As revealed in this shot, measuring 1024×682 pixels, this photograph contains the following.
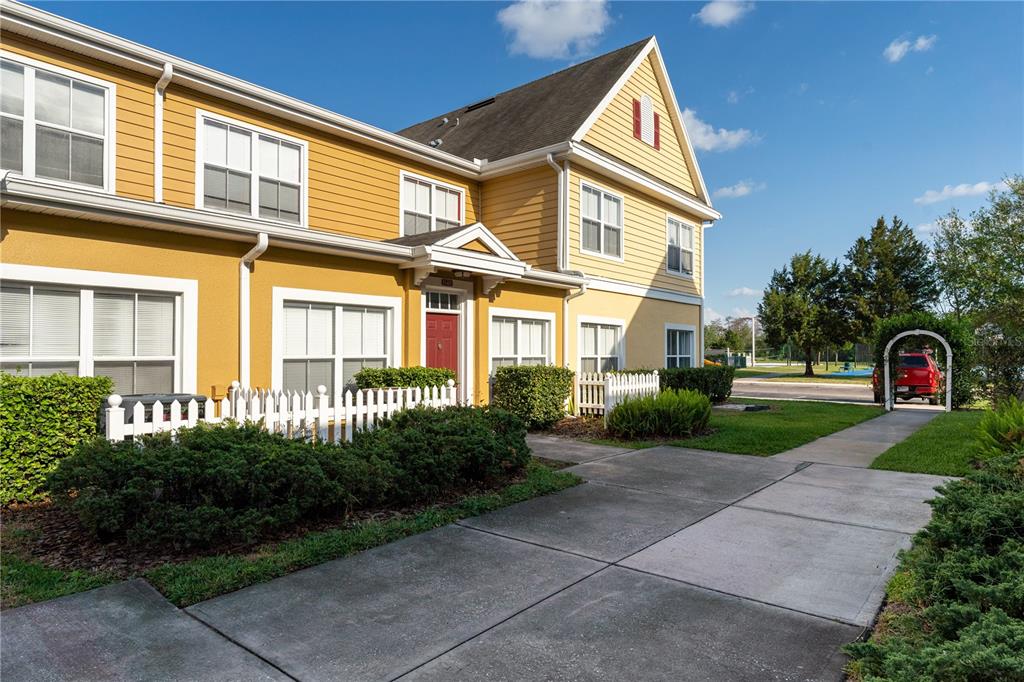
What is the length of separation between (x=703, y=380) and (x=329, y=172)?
11.5 m

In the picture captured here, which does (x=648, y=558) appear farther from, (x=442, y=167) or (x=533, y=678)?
(x=442, y=167)

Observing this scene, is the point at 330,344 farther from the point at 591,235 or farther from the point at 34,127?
the point at 591,235

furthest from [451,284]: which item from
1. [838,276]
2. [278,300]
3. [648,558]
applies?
[838,276]

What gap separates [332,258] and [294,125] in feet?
11.6

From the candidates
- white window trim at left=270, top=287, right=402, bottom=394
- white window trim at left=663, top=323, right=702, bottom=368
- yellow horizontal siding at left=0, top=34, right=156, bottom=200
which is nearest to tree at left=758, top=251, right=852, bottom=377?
white window trim at left=663, top=323, right=702, bottom=368

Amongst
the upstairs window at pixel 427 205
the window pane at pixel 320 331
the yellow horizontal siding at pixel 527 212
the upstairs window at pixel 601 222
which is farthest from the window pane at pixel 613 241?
the window pane at pixel 320 331

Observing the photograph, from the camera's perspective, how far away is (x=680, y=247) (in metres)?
18.9

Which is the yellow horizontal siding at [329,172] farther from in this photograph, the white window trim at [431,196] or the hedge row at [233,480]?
the hedge row at [233,480]

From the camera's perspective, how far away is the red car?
18906 millimetres

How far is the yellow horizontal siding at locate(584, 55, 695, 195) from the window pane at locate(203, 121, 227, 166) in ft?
27.3

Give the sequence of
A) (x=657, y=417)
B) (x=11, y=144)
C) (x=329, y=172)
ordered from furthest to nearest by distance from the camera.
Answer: (x=329, y=172) → (x=657, y=417) → (x=11, y=144)

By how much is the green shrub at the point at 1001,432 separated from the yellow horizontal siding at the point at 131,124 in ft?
42.3

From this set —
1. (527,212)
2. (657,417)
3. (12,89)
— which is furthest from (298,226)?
(657,417)

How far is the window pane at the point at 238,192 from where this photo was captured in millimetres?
10375
